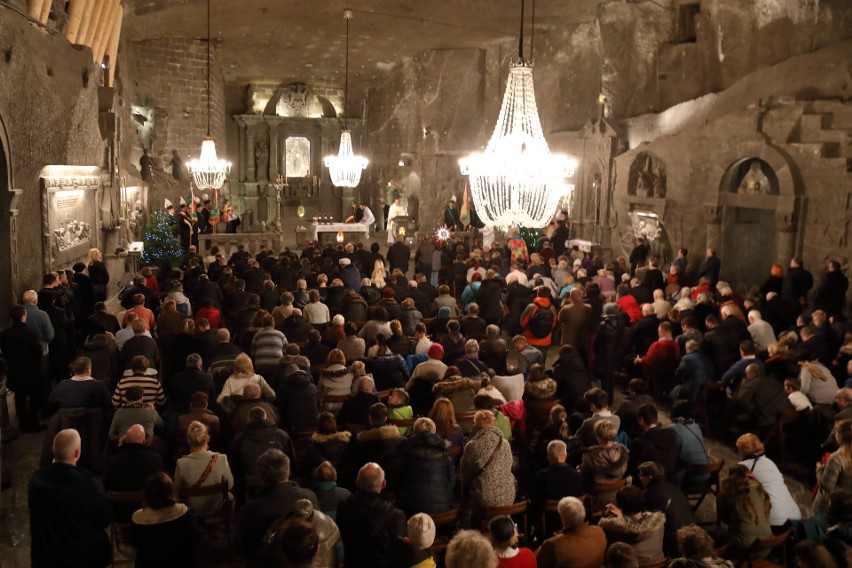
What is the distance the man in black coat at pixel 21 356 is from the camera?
26.2 ft

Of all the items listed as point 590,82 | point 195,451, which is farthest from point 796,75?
point 195,451

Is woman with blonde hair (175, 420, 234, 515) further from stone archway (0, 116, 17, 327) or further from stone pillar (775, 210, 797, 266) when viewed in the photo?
stone pillar (775, 210, 797, 266)

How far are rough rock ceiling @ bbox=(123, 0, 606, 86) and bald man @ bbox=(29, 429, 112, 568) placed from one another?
13.3 metres

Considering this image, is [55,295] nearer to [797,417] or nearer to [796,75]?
[797,417]

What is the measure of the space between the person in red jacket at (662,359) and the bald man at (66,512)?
6249 millimetres

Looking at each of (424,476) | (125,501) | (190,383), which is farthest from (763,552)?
(190,383)

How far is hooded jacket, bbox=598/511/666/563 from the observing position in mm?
4707

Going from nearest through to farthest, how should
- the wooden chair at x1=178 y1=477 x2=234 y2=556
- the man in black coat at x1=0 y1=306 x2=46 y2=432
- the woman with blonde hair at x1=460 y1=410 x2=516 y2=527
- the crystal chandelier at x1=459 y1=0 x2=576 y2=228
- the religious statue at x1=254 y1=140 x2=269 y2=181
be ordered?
the wooden chair at x1=178 y1=477 x2=234 y2=556, the woman with blonde hair at x1=460 y1=410 x2=516 y2=527, the crystal chandelier at x1=459 y1=0 x2=576 y2=228, the man in black coat at x1=0 y1=306 x2=46 y2=432, the religious statue at x1=254 y1=140 x2=269 y2=181

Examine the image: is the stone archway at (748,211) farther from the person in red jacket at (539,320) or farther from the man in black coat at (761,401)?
the man in black coat at (761,401)

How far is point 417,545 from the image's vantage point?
14.9 ft

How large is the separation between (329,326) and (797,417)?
16.8ft

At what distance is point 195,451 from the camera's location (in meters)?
5.58

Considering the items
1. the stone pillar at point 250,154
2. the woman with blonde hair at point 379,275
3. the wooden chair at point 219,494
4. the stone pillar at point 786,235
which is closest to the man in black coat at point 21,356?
the wooden chair at point 219,494

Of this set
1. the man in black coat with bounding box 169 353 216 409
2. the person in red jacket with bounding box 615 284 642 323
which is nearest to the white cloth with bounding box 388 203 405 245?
the person in red jacket with bounding box 615 284 642 323
